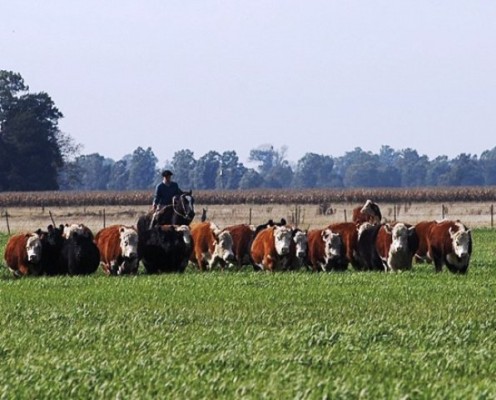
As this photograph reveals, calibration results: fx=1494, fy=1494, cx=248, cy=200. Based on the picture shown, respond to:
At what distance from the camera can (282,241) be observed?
95.9 feet

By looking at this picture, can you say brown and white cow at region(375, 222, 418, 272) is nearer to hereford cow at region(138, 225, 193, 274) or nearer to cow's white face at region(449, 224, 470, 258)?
cow's white face at region(449, 224, 470, 258)

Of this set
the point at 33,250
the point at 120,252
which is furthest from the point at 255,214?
the point at 33,250

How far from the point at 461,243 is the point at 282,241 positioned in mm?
3743

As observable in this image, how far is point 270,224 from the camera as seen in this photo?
102 feet

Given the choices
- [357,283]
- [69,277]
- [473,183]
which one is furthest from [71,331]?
[473,183]

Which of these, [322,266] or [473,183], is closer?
[322,266]

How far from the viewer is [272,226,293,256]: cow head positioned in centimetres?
2920

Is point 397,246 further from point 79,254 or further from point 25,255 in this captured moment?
point 25,255

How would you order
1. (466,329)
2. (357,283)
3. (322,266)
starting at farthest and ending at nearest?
(322,266) < (357,283) < (466,329)

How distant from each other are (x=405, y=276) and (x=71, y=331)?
10152mm

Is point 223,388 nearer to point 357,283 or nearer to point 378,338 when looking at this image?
point 378,338

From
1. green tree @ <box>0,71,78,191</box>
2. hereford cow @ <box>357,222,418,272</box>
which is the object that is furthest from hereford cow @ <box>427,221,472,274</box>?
green tree @ <box>0,71,78,191</box>

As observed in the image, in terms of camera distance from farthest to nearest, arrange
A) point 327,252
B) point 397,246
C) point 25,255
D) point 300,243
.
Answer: point 327,252 < point 300,243 < point 25,255 < point 397,246

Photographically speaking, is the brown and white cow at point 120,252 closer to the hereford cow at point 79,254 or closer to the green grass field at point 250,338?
the hereford cow at point 79,254
